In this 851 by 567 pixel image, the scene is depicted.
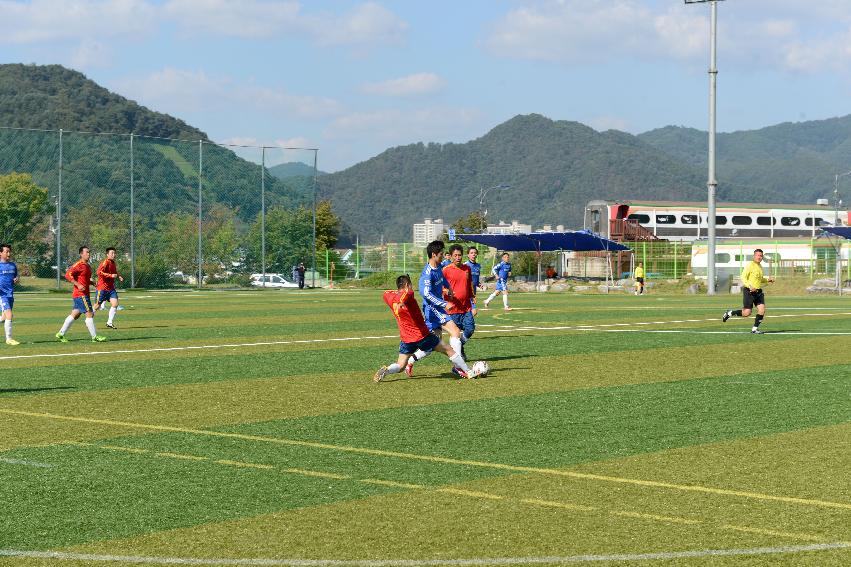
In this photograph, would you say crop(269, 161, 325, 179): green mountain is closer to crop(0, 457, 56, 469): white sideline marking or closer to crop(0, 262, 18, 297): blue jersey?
crop(0, 262, 18, 297): blue jersey

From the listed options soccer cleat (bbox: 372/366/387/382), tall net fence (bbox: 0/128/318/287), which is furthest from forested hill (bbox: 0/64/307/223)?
soccer cleat (bbox: 372/366/387/382)

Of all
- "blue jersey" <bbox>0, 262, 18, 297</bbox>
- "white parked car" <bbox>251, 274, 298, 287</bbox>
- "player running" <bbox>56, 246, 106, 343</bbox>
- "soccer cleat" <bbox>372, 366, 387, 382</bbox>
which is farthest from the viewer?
"white parked car" <bbox>251, 274, 298, 287</bbox>

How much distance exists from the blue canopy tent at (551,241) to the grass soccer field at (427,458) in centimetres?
4183

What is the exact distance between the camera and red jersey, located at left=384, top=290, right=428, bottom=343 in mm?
15719

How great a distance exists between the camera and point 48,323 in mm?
30781

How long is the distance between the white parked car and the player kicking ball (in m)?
50.9

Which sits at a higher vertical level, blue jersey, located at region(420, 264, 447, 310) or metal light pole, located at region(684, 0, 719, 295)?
metal light pole, located at region(684, 0, 719, 295)

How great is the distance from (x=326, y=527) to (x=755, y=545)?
2745 millimetres

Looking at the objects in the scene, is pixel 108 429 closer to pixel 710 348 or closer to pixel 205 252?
pixel 710 348

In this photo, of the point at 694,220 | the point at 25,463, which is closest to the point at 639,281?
the point at 694,220

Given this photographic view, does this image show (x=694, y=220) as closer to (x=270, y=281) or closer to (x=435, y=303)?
(x=270, y=281)

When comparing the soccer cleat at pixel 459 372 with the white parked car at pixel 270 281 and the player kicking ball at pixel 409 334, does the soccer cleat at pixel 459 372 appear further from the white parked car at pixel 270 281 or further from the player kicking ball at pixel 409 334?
A: the white parked car at pixel 270 281

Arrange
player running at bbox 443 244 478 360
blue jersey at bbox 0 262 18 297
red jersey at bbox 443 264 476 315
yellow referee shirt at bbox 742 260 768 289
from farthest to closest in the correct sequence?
yellow referee shirt at bbox 742 260 768 289 → blue jersey at bbox 0 262 18 297 → red jersey at bbox 443 264 476 315 → player running at bbox 443 244 478 360

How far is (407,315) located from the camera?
1578 cm
